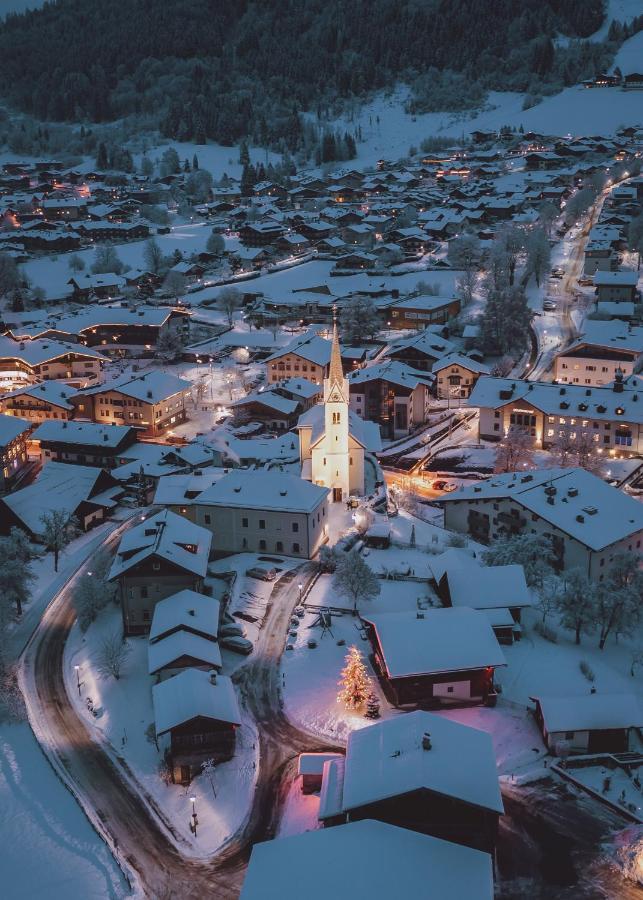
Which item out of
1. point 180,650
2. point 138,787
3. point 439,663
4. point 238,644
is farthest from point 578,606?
point 138,787

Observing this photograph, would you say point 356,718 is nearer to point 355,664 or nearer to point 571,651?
point 355,664

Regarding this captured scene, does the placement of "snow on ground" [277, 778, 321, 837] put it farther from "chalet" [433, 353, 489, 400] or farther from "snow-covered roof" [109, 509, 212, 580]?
"chalet" [433, 353, 489, 400]

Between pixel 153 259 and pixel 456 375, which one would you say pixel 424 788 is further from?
pixel 153 259

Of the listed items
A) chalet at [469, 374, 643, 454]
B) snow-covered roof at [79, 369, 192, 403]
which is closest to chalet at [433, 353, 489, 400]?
chalet at [469, 374, 643, 454]

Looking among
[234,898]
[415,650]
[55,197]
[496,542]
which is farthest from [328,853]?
[55,197]

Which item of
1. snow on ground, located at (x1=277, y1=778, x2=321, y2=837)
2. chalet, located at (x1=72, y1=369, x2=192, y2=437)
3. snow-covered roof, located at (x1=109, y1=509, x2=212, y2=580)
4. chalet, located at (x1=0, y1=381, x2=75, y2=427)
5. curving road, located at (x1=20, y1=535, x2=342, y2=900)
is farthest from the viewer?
chalet, located at (x1=0, y1=381, x2=75, y2=427)
